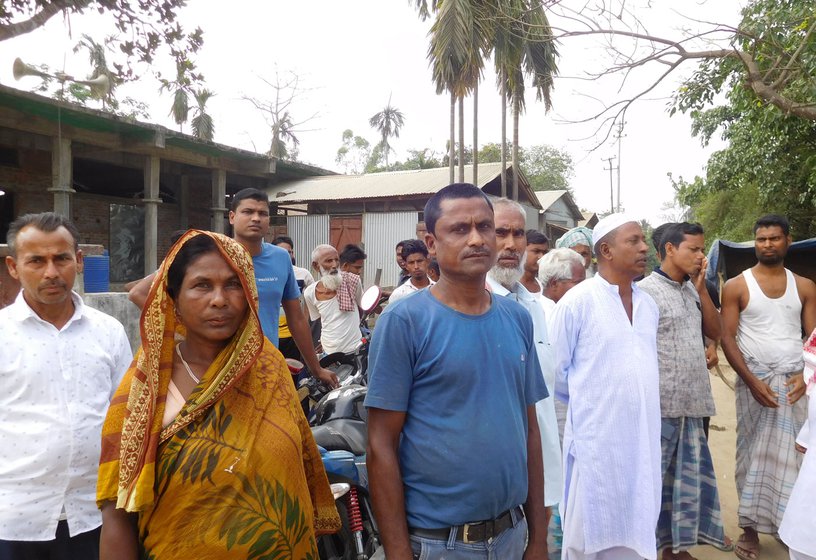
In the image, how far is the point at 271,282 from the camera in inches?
141

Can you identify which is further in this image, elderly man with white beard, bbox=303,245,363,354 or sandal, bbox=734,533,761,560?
elderly man with white beard, bbox=303,245,363,354

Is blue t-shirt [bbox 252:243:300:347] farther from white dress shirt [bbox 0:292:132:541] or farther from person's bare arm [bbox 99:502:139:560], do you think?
person's bare arm [bbox 99:502:139:560]

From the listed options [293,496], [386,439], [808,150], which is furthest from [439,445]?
[808,150]

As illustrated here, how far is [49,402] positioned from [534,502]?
5.73ft

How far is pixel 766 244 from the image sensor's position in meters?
4.04

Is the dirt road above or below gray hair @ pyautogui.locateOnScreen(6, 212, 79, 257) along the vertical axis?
below

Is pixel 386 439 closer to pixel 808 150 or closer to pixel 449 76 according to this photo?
pixel 808 150

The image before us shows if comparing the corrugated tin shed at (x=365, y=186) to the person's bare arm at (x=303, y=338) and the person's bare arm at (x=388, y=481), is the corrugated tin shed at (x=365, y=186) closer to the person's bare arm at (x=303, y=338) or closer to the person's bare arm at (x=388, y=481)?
the person's bare arm at (x=303, y=338)

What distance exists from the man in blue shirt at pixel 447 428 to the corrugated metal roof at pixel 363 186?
43.7 ft

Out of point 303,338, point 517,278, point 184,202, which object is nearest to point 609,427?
point 517,278

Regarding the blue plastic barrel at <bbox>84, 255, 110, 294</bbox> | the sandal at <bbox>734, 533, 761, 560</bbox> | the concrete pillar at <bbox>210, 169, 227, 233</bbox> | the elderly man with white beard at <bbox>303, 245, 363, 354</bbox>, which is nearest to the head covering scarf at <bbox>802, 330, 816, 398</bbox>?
the sandal at <bbox>734, 533, 761, 560</bbox>

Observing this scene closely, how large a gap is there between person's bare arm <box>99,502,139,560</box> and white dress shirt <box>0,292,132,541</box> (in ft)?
2.19

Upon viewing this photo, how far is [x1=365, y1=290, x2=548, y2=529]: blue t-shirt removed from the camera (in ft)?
5.63

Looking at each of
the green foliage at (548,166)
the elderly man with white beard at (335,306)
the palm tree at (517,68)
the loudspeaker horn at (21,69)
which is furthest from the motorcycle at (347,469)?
the green foliage at (548,166)
